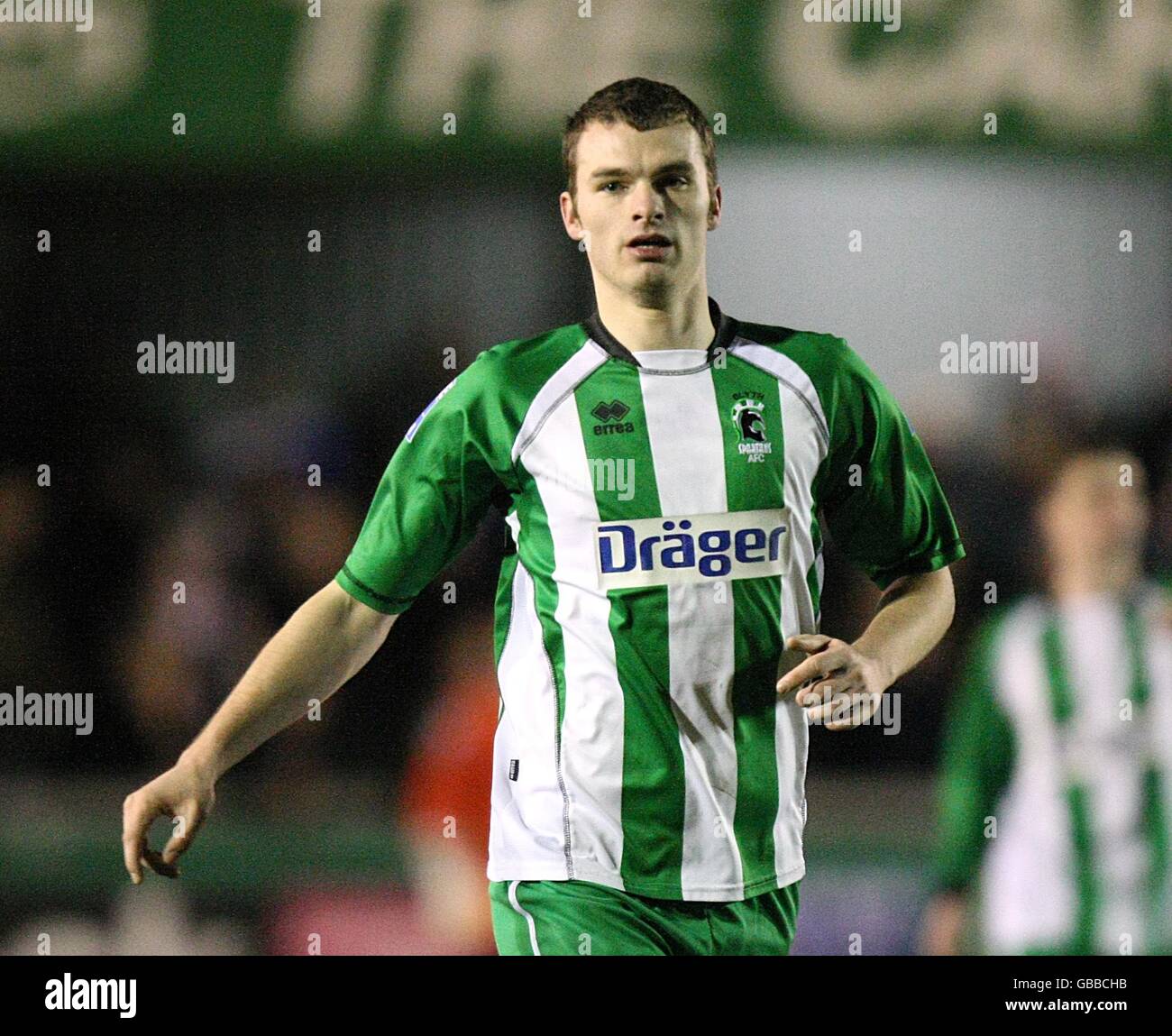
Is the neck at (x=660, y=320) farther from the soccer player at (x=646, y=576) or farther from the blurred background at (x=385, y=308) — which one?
the blurred background at (x=385, y=308)

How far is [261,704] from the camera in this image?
3002 mm

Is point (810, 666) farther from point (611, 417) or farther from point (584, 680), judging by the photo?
point (611, 417)

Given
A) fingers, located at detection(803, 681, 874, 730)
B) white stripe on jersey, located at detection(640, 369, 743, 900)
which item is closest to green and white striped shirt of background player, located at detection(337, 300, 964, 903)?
white stripe on jersey, located at detection(640, 369, 743, 900)

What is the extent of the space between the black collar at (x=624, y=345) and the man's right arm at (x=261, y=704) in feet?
2.37

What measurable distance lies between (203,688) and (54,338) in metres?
0.96

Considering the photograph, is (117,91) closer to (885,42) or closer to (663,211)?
(663,211)

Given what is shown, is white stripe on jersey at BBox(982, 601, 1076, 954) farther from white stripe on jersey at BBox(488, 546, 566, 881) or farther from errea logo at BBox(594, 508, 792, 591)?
white stripe on jersey at BBox(488, 546, 566, 881)

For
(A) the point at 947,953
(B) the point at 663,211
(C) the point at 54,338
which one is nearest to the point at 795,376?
(B) the point at 663,211

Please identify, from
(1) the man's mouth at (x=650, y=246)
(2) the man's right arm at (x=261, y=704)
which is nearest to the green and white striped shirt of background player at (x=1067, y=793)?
(1) the man's mouth at (x=650, y=246)

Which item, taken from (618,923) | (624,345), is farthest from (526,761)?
(624,345)

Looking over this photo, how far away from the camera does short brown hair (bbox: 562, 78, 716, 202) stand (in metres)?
3.02

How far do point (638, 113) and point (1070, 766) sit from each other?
6.35 feet

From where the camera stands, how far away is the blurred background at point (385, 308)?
373 centimetres

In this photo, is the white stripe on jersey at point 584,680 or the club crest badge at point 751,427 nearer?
the white stripe on jersey at point 584,680
